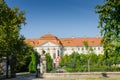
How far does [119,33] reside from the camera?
30.6 m

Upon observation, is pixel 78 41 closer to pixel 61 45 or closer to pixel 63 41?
pixel 63 41

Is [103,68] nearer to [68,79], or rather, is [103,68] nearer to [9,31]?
[68,79]

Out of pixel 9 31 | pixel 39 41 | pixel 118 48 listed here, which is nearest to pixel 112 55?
pixel 118 48

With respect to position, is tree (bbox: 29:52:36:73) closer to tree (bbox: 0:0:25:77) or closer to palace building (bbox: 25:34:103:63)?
tree (bbox: 0:0:25:77)

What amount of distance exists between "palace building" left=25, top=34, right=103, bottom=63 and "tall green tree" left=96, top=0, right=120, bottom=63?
295ft

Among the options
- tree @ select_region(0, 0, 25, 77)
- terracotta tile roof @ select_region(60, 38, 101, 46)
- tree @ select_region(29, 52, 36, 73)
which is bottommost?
tree @ select_region(29, 52, 36, 73)

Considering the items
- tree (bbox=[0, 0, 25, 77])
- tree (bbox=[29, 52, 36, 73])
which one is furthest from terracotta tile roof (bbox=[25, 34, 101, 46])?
tree (bbox=[0, 0, 25, 77])

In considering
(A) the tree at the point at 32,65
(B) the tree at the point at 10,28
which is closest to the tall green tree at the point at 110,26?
(B) the tree at the point at 10,28

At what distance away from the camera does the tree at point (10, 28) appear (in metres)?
32.3

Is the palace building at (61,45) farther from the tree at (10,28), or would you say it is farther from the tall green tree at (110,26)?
the tall green tree at (110,26)

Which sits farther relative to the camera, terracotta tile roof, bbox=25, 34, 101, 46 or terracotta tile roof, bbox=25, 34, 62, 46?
terracotta tile roof, bbox=25, 34, 101, 46

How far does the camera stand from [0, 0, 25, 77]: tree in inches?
1272

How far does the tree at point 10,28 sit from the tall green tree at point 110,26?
30.1 ft

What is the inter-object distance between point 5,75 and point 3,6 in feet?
35.0
